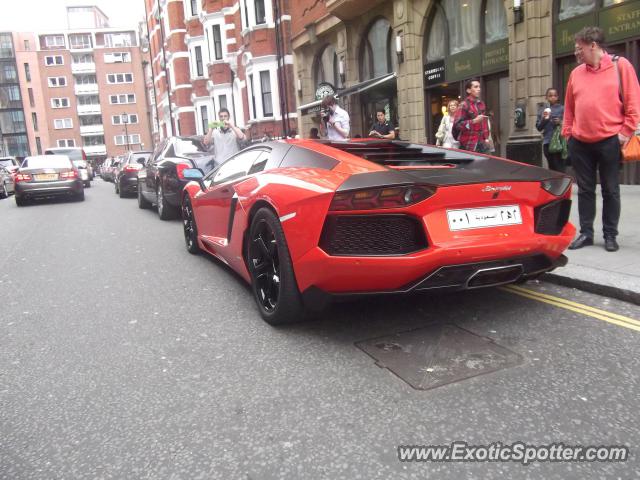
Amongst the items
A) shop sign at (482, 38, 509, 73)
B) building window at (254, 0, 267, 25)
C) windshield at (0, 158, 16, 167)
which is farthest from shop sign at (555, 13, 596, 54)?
windshield at (0, 158, 16, 167)

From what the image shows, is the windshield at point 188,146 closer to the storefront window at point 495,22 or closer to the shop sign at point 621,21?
the storefront window at point 495,22

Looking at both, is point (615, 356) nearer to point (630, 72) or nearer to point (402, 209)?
point (402, 209)

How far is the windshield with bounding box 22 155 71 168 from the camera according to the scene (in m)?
15.1

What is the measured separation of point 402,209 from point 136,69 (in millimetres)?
88656

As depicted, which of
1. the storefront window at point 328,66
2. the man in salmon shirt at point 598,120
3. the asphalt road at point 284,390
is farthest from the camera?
the storefront window at point 328,66

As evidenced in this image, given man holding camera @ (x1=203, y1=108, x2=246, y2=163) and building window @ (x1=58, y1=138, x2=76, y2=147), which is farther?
building window @ (x1=58, y1=138, x2=76, y2=147)

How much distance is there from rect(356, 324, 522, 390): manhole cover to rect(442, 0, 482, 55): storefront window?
11113 millimetres

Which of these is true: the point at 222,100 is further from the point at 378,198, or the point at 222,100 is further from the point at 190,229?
the point at 378,198

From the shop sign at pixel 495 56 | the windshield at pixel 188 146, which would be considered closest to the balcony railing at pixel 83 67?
the windshield at pixel 188 146

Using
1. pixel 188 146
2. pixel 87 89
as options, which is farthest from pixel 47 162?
pixel 87 89

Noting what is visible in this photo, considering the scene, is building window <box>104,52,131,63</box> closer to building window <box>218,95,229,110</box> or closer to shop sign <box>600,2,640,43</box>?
building window <box>218,95,229,110</box>

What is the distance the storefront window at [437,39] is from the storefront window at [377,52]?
1949mm

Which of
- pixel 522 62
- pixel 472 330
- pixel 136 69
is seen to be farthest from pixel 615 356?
pixel 136 69

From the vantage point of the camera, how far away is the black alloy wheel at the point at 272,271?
3.45 metres
